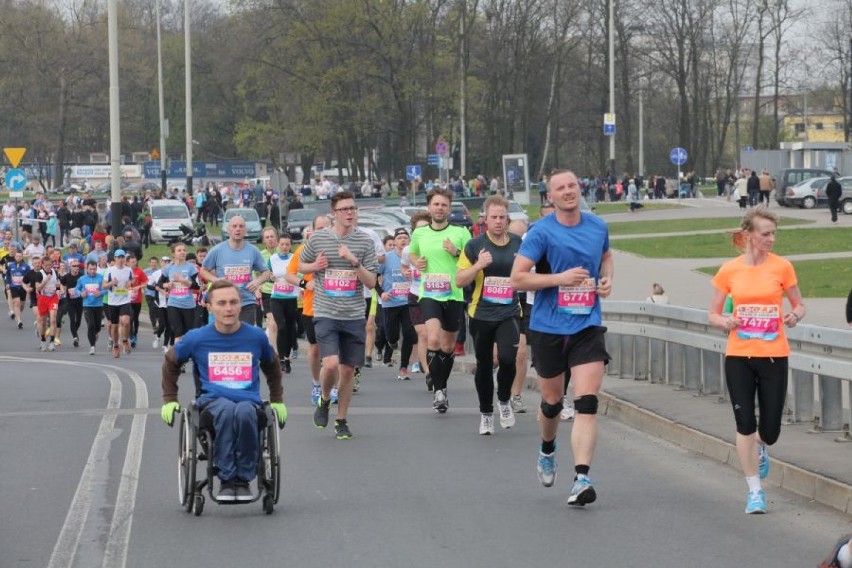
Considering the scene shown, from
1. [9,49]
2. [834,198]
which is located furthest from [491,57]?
[834,198]

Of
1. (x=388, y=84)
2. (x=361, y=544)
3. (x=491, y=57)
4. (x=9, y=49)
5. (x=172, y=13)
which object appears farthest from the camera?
(x=172, y=13)

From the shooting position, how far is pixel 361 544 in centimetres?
790

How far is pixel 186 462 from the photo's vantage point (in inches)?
336

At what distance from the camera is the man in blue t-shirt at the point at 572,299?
8695 mm

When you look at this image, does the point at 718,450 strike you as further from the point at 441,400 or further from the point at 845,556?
the point at 845,556

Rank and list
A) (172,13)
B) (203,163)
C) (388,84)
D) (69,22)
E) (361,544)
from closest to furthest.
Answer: (361,544)
(388,84)
(203,163)
(69,22)
(172,13)

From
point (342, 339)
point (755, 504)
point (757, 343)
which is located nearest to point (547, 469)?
point (755, 504)

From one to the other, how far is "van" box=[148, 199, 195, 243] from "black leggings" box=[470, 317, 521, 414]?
4350cm

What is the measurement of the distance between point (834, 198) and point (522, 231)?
3711cm

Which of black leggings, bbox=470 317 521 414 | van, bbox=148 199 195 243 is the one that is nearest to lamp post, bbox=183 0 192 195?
van, bbox=148 199 195 243

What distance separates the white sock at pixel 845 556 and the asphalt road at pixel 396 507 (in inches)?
56.0

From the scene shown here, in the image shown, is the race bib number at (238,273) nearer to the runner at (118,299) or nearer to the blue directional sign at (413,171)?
the runner at (118,299)

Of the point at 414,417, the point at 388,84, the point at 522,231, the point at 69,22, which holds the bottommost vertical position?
the point at 414,417

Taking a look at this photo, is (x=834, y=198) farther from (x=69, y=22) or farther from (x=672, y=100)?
(x=69, y=22)
